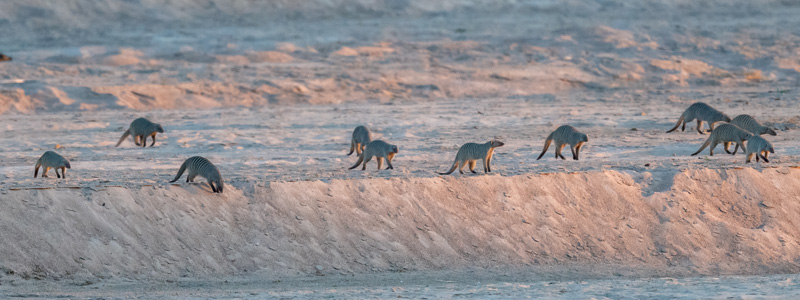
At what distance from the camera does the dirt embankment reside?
28.5 feet

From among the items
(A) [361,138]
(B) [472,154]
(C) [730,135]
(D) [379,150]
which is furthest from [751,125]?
(D) [379,150]

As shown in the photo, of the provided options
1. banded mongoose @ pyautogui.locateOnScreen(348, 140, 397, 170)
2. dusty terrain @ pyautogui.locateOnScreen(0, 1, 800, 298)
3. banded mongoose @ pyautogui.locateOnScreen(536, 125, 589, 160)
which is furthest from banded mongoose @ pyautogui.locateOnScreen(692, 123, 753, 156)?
banded mongoose @ pyautogui.locateOnScreen(348, 140, 397, 170)

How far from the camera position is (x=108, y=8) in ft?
86.4

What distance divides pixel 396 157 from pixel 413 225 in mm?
3324

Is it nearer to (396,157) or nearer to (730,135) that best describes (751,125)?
(730,135)

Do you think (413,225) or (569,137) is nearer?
(413,225)

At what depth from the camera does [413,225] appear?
9.54 m

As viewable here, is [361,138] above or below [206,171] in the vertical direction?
above

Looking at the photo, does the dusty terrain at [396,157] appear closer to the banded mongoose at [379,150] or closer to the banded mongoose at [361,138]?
the banded mongoose at [379,150]

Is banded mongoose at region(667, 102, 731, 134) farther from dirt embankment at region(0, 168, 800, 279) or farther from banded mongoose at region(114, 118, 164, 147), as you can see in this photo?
banded mongoose at region(114, 118, 164, 147)

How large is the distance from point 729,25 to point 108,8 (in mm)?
15292

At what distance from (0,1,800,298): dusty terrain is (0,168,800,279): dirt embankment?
0.02 meters

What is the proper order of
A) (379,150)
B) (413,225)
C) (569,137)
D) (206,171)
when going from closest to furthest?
(206,171), (413,225), (379,150), (569,137)

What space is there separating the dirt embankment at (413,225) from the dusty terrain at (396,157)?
0.02 m
